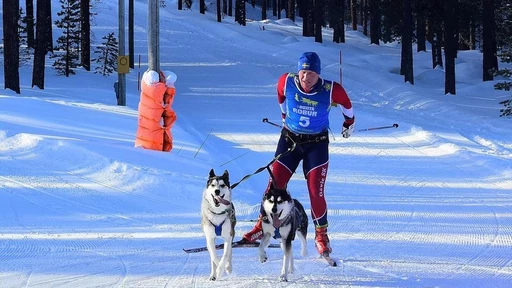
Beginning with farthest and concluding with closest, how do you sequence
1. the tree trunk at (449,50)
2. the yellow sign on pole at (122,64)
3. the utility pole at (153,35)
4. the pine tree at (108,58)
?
1. the pine tree at (108,58)
2. the tree trunk at (449,50)
3. the yellow sign on pole at (122,64)
4. the utility pole at (153,35)

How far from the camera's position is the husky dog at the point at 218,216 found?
680 centimetres

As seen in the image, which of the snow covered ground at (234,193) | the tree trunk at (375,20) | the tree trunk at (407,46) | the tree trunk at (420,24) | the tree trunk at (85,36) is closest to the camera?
the snow covered ground at (234,193)

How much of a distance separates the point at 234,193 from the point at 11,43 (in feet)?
44.3

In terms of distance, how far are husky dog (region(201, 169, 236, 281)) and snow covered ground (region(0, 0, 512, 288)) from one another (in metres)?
0.19

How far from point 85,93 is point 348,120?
57.2 ft

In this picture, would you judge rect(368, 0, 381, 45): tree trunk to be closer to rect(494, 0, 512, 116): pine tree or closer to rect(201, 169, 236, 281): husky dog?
rect(494, 0, 512, 116): pine tree

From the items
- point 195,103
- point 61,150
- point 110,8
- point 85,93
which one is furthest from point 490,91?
point 110,8

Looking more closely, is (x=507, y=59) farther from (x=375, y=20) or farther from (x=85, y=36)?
(x=375, y=20)

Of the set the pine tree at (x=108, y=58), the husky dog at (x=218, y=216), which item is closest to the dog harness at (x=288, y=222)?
the husky dog at (x=218, y=216)

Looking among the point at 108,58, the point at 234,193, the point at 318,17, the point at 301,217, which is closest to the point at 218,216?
the point at 301,217

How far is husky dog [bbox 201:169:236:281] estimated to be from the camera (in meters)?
6.80

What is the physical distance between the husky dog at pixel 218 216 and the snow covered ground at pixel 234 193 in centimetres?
19

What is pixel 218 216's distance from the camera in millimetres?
6883

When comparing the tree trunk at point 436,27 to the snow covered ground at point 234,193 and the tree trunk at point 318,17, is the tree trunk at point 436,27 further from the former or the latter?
the snow covered ground at point 234,193
